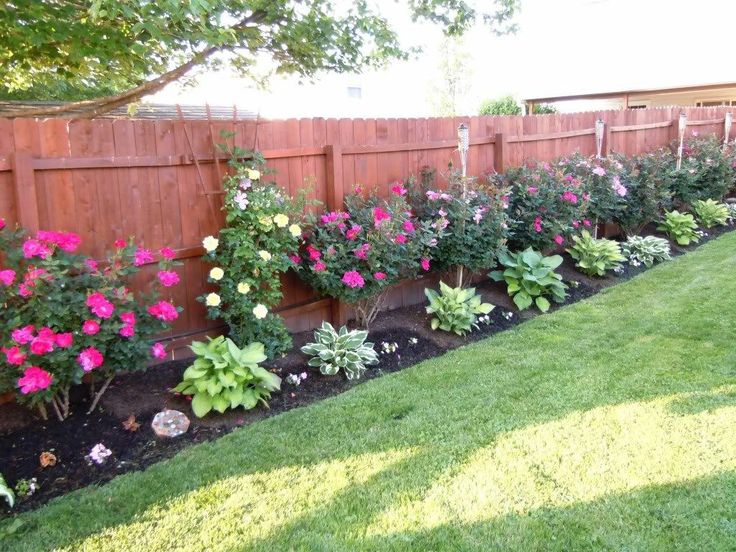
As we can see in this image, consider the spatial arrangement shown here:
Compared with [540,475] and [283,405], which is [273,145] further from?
[540,475]

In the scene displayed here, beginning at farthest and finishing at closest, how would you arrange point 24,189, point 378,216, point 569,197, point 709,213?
point 709,213 → point 569,197 → point 378,216 → point 24,189

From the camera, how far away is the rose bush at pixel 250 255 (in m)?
4.30

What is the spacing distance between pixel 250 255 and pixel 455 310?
2027 mm

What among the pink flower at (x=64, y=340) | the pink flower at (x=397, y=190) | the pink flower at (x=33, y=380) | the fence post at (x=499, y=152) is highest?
the fence post at (x=499, y=152)

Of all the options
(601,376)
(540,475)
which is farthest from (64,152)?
(601,376)

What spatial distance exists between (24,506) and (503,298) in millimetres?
4638

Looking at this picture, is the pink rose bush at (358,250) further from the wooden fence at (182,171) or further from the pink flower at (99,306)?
the pink flower at (99,306)

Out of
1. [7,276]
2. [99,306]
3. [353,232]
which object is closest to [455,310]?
[353,232]

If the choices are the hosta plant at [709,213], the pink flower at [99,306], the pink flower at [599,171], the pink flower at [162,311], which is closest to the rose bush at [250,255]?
the pink flower at [162,311]

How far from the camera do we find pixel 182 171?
174 inches

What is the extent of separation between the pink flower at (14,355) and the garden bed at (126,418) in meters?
0.55

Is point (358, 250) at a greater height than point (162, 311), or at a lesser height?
greater

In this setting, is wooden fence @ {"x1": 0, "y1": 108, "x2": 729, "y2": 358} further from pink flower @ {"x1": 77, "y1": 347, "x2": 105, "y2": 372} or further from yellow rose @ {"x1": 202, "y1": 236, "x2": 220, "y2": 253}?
pink flower @ {"x1": 77, "y1": 347, "x2": 105, "y2": 372}

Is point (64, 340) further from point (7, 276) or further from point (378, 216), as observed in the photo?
point (378, 216)
